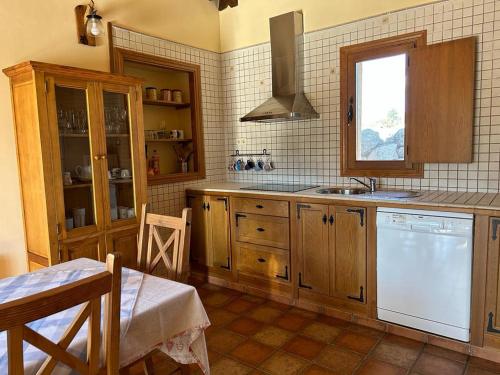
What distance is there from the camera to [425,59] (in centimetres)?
256

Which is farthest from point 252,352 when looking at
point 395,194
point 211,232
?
point 395,194

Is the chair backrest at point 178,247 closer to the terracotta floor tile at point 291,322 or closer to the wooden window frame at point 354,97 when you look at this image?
the terracotta floor tile at point 291,322

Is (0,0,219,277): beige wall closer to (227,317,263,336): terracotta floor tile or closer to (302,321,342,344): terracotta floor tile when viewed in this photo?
(227,317,263,336): terracotta floor tile

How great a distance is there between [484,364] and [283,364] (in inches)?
45.1

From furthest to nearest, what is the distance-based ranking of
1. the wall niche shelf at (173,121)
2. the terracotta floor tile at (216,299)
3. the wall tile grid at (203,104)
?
the wall niche shelf at (173,121) < the wall tile grid at (203,104) < the terracotta floor tile at (216,299)

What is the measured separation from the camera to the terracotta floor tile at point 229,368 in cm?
209

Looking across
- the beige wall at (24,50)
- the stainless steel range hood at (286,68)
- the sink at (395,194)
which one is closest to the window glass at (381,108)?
the sink at (395,194)

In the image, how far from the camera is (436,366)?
2098mm

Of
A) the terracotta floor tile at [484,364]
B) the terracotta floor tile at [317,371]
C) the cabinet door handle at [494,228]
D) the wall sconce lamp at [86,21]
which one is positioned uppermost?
the wall sconce lamp at [86,21]

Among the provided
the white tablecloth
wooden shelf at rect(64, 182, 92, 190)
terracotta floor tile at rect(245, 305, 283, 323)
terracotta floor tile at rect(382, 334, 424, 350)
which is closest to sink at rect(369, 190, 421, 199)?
terracotta floor tile at rect(382, 334, 424, 350)

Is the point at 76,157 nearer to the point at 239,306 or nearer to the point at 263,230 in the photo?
the point at 263,230

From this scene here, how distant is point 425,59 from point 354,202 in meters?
1.12

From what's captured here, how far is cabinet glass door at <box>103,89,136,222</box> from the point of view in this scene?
2564 millimetres

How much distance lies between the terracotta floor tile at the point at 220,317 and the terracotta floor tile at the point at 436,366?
127 centimetres
